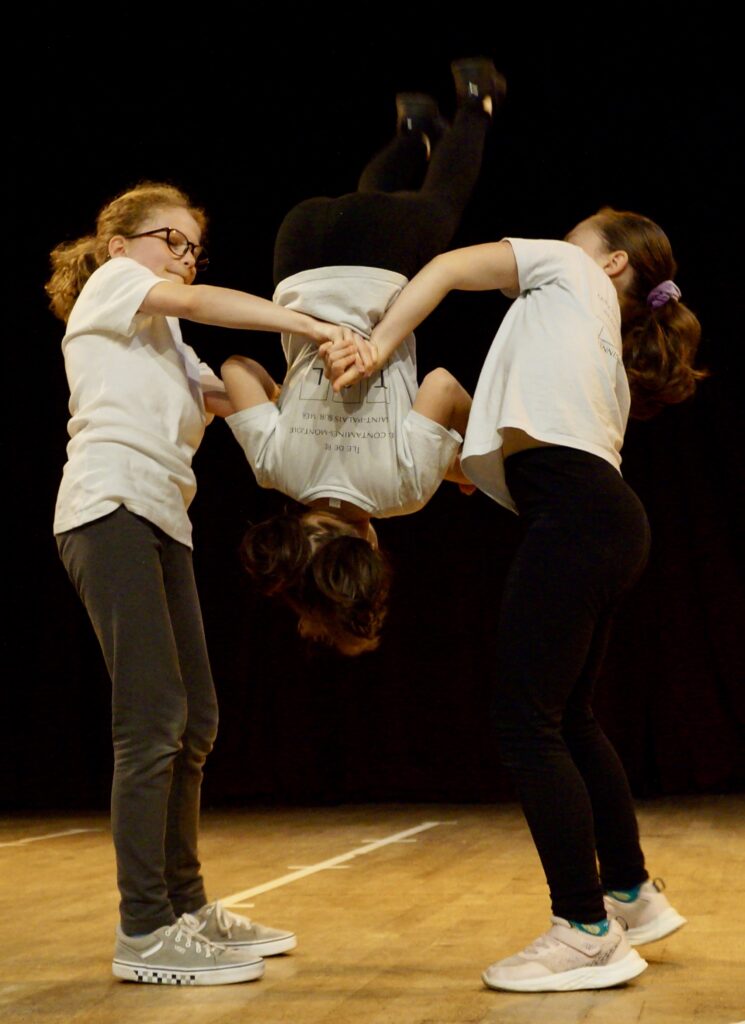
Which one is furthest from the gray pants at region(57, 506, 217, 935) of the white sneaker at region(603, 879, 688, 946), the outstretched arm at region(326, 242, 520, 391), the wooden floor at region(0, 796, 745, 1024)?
the white sneaker at region(603, 879, 688, 946)

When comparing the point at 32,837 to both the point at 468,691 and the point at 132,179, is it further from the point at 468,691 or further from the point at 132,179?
the point at 132,179

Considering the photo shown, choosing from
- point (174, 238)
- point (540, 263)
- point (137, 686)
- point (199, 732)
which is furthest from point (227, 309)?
point (199, 732)

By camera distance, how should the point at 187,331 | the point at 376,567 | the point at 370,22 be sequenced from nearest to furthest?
the point at 376,567, the point at 370,22, the point at 187,331

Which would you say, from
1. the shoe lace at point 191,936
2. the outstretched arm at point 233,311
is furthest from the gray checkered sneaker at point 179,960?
the outstretched arm at point 233,311

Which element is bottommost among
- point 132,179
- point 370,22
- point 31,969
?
point 31,969

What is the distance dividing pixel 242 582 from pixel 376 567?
13.8 feet

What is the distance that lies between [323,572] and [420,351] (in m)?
3.98

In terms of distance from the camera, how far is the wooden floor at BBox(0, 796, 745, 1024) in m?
1.80

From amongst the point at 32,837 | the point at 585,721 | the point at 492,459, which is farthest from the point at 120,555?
the point at 32,837

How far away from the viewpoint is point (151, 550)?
2119mm

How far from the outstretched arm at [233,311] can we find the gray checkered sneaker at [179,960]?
1.03 metres

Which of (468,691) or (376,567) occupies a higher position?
(376,567)

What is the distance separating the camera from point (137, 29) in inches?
193

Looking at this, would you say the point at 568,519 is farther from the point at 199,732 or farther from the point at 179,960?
the point at 179,960
